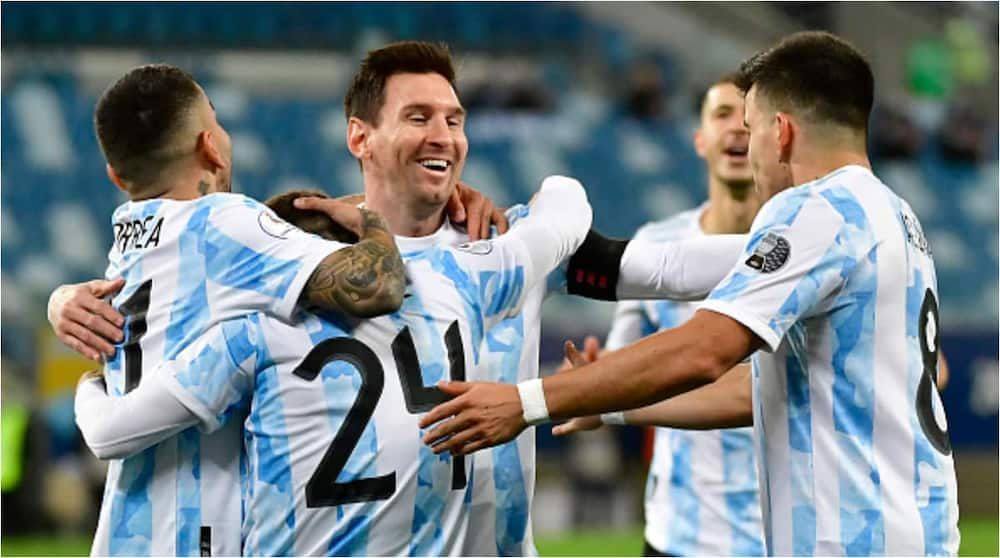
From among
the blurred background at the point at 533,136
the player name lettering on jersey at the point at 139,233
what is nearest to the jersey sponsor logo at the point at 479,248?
the player name lettering on jersey at the point at 139,233

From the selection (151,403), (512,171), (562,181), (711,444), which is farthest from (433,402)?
(512,171)

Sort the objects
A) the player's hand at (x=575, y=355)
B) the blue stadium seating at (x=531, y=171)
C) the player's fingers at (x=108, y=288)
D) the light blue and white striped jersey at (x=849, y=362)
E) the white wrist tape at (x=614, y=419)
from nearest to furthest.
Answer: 1. the light blue and white striped jersey at (x=849, y=362)
2. the player's fingers at (x=108, y=288)
3. the player's hand at (x=575, y=355)
4. the white wrist tape at (x=614, y=419)
5. the blue stadium seating at (x=531, y=171)

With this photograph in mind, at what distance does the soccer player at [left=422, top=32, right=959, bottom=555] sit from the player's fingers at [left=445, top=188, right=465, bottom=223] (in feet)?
2.82

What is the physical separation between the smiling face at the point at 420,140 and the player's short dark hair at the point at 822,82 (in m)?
0.90

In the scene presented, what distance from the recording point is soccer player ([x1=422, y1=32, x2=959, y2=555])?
12.3 ft

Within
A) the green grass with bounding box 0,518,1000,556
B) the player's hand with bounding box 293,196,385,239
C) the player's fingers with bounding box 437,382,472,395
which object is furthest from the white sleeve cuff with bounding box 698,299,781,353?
the green grass with bounding box 0,518,1000,556

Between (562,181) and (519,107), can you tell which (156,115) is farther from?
(519,107)

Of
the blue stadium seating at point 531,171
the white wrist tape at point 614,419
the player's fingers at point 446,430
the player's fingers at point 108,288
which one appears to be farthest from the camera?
the blue stadium seating at point 531,171

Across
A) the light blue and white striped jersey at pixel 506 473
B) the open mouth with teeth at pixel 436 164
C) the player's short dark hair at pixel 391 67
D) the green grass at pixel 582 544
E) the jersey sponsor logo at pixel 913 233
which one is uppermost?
the player's short dark hair at pixel 391 67

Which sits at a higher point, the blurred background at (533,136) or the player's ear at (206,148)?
the blurred background at (533,136)

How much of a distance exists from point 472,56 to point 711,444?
12716 mm

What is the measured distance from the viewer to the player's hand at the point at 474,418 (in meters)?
3.65

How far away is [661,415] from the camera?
484 centimetres

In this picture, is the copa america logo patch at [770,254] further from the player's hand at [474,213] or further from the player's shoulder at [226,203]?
the player's shoulder at [226,203]
